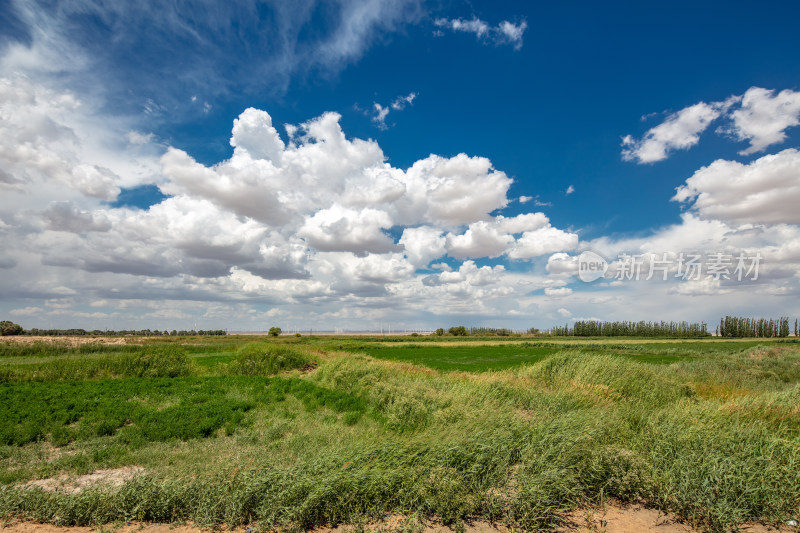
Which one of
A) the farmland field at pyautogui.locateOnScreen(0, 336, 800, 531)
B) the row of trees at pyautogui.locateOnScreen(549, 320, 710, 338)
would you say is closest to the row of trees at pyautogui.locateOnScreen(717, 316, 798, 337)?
the row of trees at pyautogui.locateOnScreen(549, 320, 710, 338)

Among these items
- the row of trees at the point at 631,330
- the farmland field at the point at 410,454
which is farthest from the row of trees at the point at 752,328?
the farmland field at the point at 410,454

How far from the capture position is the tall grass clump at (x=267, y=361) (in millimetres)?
25672

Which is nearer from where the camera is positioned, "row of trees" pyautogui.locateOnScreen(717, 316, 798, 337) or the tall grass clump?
the tall grass clump

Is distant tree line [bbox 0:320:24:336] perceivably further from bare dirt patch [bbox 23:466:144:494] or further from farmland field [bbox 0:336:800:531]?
bare dirt patch [bbox 23:466:144:494]

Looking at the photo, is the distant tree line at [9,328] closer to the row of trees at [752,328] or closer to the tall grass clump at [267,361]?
the tall grass clump at [267,361]

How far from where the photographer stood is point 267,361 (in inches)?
1061

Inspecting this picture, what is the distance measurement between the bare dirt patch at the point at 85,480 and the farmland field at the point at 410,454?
9 centimetres

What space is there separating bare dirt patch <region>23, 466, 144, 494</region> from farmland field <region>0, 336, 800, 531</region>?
0.30 ft

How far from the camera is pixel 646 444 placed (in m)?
8.01

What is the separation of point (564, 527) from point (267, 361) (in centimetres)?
2484

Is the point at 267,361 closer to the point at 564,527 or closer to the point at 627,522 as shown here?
the point at 564,527

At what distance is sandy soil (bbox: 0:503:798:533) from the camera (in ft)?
17.9

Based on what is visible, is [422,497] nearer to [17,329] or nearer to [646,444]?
[646,444]

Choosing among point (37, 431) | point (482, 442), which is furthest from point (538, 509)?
point (37, 431)
